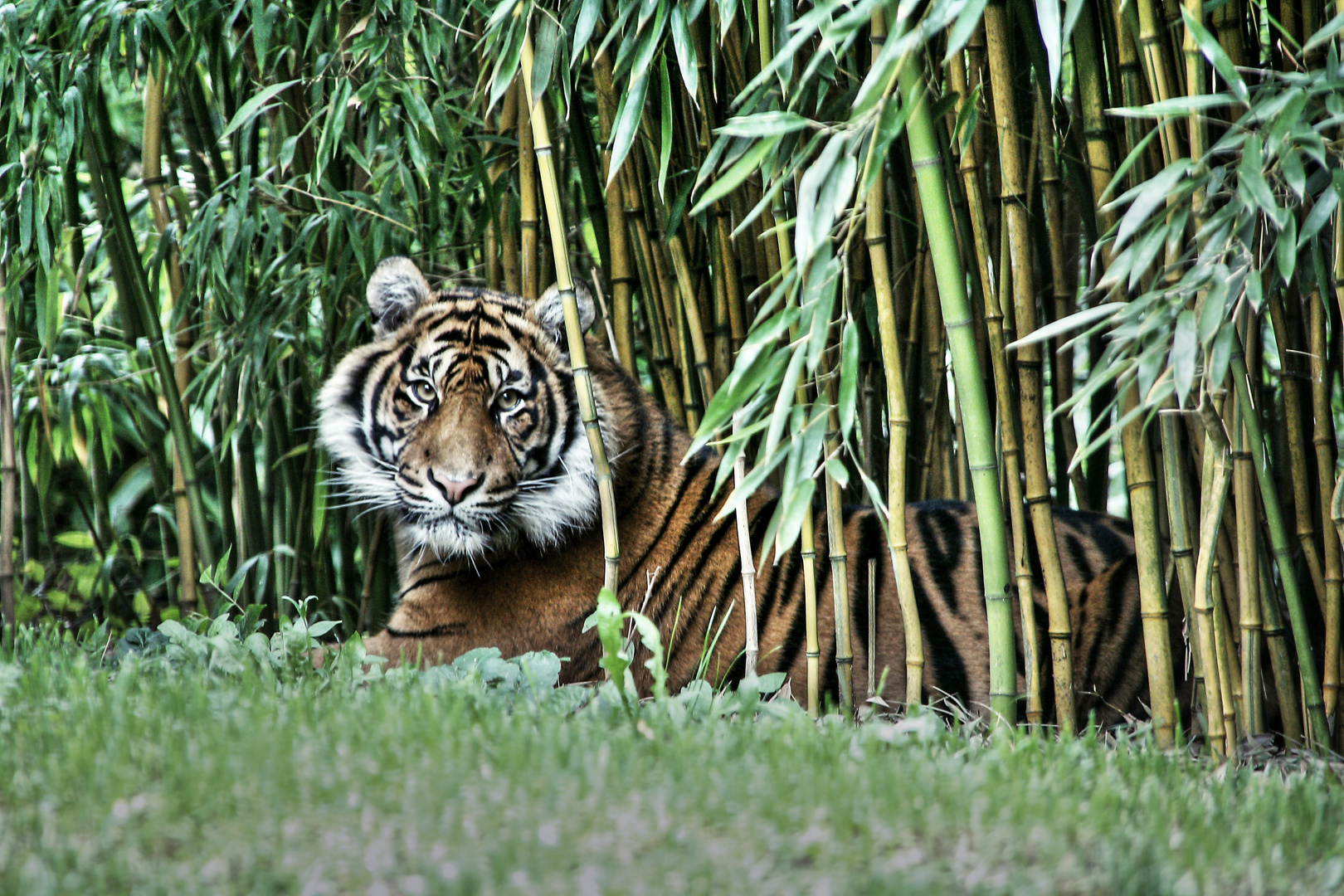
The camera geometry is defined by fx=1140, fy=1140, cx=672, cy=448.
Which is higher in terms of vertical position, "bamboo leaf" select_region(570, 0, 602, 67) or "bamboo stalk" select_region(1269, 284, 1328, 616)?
"bamboo leaf" select_region(570, 0, 602, 67)

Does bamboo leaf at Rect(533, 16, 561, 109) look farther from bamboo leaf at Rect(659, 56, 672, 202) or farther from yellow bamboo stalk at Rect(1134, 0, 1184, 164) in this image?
yellow bamboo stalk at Rect(1134, 0, 1184, 164)

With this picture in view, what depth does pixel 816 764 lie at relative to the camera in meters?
1.52

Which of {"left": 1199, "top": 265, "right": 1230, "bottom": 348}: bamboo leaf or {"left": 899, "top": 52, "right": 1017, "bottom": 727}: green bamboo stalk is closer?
{"left": 1199, "top": 265, "right": 1230, "bottom": 348}: bamboo leaf

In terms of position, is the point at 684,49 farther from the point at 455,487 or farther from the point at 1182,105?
the point at 455,487

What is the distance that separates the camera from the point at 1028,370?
2248 millimetres

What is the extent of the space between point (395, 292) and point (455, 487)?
0.58 metres

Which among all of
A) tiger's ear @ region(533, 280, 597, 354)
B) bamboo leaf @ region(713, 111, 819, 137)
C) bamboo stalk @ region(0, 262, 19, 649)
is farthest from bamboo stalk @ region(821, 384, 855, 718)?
bamboo stalk @ region(0, 262, 19, 649)

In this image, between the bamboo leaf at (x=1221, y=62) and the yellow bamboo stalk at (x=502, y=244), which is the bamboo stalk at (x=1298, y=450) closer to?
the bamboo leaf at (x=1221, y=62)

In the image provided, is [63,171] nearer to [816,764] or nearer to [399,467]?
[399,467]

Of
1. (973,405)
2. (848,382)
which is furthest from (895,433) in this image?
(848,382)

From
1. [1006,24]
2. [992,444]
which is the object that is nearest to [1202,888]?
[992,444]

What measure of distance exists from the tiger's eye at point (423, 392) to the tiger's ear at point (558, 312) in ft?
0.99

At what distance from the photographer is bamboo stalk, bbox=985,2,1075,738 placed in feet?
6.93

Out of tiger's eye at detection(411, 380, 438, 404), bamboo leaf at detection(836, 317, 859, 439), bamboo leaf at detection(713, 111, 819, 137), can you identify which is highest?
bamboo leaf at detection(713, 111, 819, 137)
